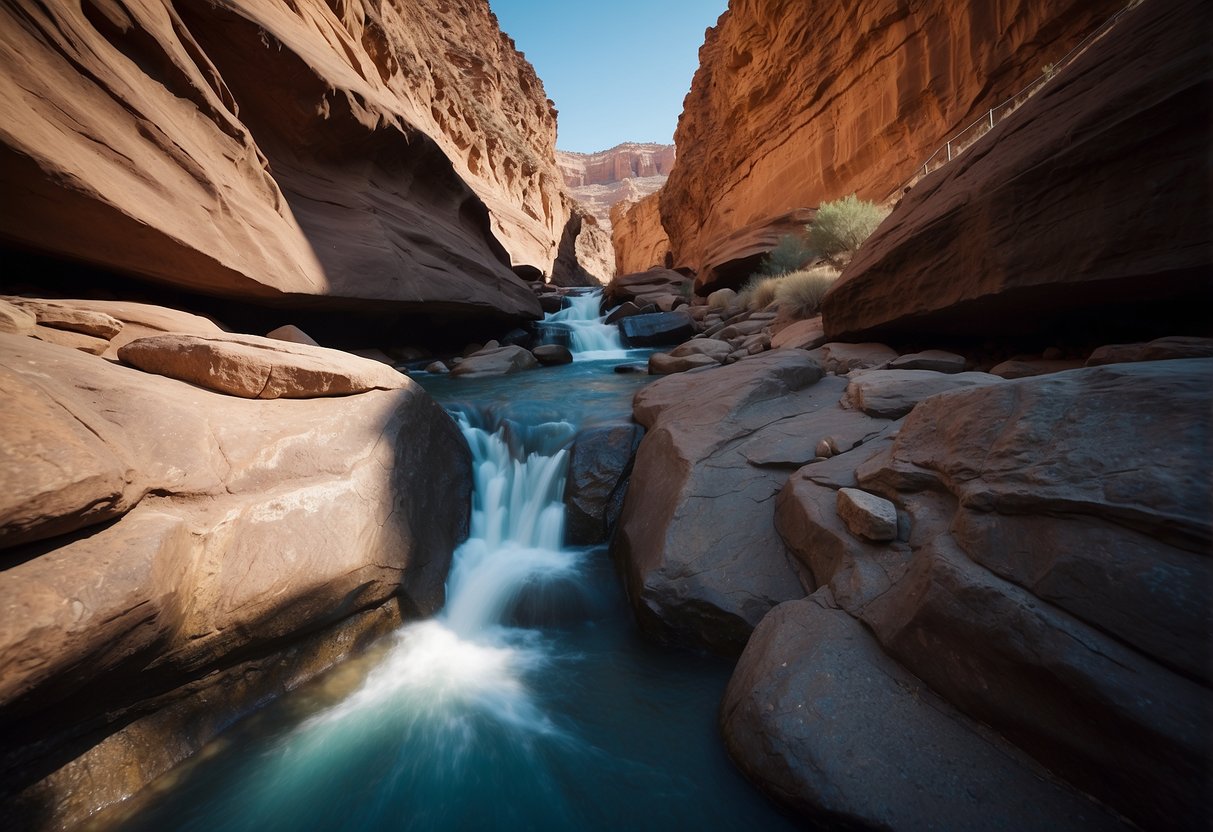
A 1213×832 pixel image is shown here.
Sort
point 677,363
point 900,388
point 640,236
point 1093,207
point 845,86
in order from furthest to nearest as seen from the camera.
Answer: point 640,236 < point 845,86 < point 677,363 < point 900,388 < point 1093,207

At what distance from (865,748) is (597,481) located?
2823mm

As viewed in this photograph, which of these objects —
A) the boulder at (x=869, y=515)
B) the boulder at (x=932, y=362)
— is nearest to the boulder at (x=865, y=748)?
the boulder at (x=869, y=515)

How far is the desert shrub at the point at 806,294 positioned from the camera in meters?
7.89

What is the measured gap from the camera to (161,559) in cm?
192

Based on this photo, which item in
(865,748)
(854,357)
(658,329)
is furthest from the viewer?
(658,329)

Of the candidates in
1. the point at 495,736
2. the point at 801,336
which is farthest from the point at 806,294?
the point at 495,736

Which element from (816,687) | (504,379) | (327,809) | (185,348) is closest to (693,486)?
(816,687)

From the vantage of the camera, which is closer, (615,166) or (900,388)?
(900,388)

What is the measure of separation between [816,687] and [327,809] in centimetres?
220

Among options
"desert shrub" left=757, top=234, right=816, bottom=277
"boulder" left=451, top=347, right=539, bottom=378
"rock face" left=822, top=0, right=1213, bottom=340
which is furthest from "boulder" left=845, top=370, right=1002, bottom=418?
"desert shrub" left=757, top=234, right=816, bottom=277

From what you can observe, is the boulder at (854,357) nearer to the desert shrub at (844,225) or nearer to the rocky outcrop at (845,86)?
the desert shrub at (844,225)

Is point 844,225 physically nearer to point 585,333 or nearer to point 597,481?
point 585,333

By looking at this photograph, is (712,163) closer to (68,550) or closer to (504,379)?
(504,379)

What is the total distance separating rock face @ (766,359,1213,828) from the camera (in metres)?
1.26
